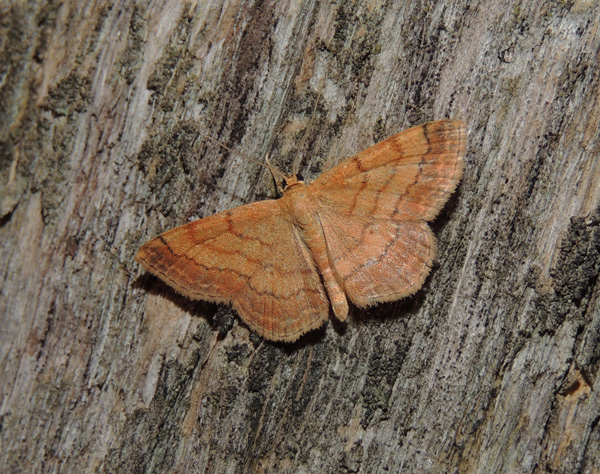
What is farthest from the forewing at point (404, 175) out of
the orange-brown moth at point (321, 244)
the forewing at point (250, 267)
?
the forewing at point (250, 267)

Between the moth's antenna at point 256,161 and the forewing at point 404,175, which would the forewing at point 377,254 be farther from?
the moth's antenna at point 256,161

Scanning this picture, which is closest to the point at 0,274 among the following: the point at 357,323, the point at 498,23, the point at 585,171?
the point at 357,323

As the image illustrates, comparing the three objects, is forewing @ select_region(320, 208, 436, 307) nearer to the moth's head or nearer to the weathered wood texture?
the weathered wood texture

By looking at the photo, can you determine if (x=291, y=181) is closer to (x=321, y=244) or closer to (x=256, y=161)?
(x=256, y=161)

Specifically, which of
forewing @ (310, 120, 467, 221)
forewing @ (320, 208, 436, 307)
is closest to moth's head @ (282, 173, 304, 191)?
forewing @ (310, 120, 467, 221)

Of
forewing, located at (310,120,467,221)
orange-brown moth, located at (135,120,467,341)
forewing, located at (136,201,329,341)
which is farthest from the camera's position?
forewing, located at (136,201,329,341)

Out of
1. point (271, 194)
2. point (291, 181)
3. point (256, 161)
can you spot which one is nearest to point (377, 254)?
point (291, 181)
